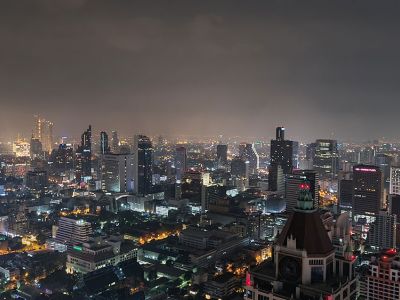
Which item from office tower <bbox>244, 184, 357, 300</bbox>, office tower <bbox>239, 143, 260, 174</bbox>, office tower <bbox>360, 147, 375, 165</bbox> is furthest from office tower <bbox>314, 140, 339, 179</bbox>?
office tower <bbox>244, 184, 357, 300</bbox>

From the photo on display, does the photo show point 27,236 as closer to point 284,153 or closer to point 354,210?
point 354,210

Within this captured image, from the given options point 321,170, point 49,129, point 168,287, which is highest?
point 49,129

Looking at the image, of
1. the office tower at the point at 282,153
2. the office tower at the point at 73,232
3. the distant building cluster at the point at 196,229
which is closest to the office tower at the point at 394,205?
the distant building cluster at the point at 196,229

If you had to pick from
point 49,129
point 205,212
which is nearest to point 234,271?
point 205,212

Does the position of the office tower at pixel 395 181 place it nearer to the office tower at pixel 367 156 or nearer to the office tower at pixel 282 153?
the office tower at pixel 282 153

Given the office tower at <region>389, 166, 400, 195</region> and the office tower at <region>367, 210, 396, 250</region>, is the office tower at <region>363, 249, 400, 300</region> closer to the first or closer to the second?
the office tower at <region>367, 210, 396, 250</region>
